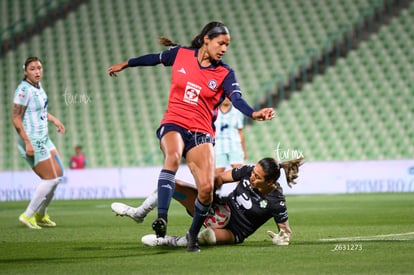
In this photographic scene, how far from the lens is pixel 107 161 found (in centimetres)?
2214

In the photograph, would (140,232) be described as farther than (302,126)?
No

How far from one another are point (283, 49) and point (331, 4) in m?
2.19

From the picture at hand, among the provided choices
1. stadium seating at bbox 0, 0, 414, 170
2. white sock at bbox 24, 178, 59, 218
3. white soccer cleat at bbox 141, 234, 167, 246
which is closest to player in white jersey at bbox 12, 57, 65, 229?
white sock at bbox 24, 178, 59, 218

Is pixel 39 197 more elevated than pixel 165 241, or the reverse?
pixel 39 197

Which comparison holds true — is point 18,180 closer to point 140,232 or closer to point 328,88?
point 328,88

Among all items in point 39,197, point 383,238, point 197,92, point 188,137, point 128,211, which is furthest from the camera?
point 39,197

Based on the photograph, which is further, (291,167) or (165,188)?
(291,167)

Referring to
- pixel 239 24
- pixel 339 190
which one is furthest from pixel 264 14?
pixel 339 190

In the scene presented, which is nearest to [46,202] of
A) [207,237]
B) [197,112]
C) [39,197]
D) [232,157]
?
[39,197]

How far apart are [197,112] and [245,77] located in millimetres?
16009

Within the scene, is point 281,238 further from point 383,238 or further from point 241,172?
point 383,238

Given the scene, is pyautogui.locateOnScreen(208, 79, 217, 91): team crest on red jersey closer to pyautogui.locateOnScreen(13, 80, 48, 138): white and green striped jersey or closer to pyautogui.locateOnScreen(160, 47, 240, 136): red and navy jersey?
pyautogui.locateOnScreen(160, 47, 240, 136): red and navy jersey

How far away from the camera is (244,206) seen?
296 inches

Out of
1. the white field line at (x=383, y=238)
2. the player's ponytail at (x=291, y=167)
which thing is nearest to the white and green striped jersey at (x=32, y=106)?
the player's ponytail at (x=291, y=167)
